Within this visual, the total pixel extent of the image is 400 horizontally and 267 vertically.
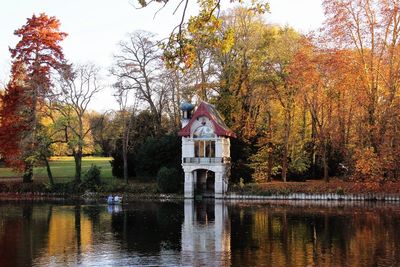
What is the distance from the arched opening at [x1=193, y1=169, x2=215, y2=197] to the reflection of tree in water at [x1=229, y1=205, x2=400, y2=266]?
38.6 ft

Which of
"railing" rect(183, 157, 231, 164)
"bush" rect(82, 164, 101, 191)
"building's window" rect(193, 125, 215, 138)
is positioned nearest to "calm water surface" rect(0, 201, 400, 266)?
"railing" rect(183, 157, 231, 164)

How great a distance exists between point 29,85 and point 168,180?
15.0 m

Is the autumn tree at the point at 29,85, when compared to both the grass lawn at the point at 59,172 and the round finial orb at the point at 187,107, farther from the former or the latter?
the round finial orb at the point at 187,107

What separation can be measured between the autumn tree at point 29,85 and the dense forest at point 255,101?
95mm

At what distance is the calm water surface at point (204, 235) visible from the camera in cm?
1872

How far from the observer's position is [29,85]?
47.5 meters

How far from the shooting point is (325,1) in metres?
43.2

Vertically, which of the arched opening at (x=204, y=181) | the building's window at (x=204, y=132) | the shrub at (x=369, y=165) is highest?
the building's window at (x=204, y=132)

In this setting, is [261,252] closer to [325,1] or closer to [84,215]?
[84,215]

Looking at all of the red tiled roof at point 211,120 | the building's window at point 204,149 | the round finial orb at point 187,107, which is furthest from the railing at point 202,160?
the round finial orb at point 187,107

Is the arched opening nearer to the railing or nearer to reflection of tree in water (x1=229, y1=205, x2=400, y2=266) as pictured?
the railing

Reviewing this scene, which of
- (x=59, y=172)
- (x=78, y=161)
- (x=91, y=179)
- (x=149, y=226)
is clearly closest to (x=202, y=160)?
(x=91, y=179)

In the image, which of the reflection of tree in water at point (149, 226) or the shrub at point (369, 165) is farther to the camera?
the shrub at point (369, 165)

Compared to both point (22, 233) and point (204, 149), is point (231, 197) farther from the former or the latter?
point (22, 233)
